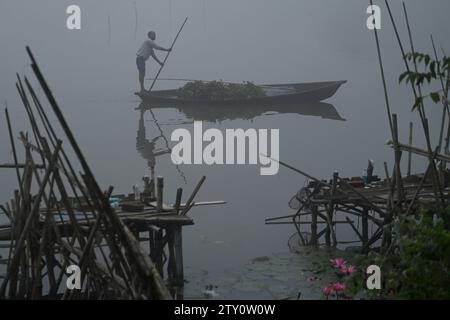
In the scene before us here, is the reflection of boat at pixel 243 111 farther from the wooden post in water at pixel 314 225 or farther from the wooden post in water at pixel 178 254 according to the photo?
the wooden post in water at pixel 178 254

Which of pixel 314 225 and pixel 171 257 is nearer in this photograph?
pixel 171 257

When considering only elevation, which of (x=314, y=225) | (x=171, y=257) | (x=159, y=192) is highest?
(x=159, y=192)

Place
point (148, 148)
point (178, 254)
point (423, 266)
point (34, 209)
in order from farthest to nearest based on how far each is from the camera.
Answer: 1. point (148, 148)
2. point (178, 254)
3. point (34, 209)
4. point (423, 266)

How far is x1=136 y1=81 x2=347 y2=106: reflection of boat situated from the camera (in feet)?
47.4

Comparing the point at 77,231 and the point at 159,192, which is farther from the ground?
the point at 159,192

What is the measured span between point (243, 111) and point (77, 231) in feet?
40.7

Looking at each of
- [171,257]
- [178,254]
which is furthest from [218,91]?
[178,254]

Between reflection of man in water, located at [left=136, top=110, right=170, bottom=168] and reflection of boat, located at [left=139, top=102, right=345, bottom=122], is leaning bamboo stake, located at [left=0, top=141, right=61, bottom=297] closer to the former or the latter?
reflection of man in water, located at [left=136, top=110, right=170, bottom=168]

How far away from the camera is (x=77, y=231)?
2.93 m

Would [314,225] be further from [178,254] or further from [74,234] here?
[74,234]

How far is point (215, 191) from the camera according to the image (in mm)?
8703

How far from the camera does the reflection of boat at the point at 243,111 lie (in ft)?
49.4

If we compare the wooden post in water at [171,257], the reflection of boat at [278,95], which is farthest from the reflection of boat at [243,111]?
the wooden post in water at [171,257]
